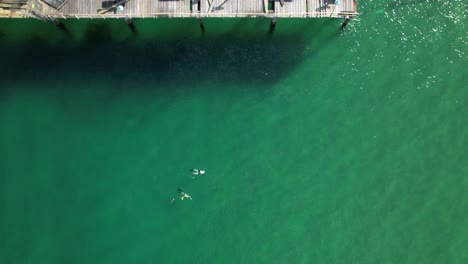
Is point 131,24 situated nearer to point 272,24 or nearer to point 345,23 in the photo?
point 272,24

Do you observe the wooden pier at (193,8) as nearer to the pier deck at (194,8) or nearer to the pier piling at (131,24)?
the pier deck at (194,8)

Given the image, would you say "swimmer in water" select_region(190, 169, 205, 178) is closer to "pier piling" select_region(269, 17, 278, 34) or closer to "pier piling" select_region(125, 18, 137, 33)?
"pier piling" select_region(125, 18, 137, 33)

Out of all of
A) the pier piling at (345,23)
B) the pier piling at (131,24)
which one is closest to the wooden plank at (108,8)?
the pier piling at (131,24)

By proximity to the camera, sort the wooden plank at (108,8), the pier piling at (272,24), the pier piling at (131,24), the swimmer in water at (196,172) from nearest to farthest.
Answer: the wooden plank at (108,8) → the pier piling at (131,24) → the swimmer in water at (196,172) → the pier piling at (272,24)

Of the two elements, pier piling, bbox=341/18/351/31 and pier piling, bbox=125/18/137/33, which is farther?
pier piling, bbox=341/18/351/31

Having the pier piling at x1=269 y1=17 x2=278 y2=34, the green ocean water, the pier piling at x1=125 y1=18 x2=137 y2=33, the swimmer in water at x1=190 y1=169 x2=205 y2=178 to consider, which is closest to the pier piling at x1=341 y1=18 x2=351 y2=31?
the green ocean water
